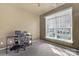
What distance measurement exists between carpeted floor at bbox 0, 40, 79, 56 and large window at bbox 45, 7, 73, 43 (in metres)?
0.20

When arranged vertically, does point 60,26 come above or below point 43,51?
above

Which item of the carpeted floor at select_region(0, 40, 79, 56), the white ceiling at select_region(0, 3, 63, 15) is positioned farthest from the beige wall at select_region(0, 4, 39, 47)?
the carpeted floor at select_region(0, 40, 79, 56)

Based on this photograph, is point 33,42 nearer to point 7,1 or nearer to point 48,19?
point 48,19

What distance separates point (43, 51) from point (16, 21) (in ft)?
2.55

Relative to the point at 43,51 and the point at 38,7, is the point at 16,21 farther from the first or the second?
the point at 43,51

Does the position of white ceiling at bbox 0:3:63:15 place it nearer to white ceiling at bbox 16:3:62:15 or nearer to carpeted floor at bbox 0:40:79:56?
white ceiling at bbox 16:3:62:15

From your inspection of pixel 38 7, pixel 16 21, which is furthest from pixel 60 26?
pixel 16 21

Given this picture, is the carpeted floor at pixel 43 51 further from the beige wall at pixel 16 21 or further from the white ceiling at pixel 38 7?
the white ceiling at pixel 38 7

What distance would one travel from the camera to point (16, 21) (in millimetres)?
2289

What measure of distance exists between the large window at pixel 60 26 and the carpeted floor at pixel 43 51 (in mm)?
204

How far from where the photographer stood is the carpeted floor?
7.32ft

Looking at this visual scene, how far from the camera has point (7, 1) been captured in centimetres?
209

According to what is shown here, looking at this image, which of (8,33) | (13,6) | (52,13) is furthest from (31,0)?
(8,33)

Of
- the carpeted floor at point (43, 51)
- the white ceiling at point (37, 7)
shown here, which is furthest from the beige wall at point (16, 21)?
the carpeted floor at point (43, 51)
